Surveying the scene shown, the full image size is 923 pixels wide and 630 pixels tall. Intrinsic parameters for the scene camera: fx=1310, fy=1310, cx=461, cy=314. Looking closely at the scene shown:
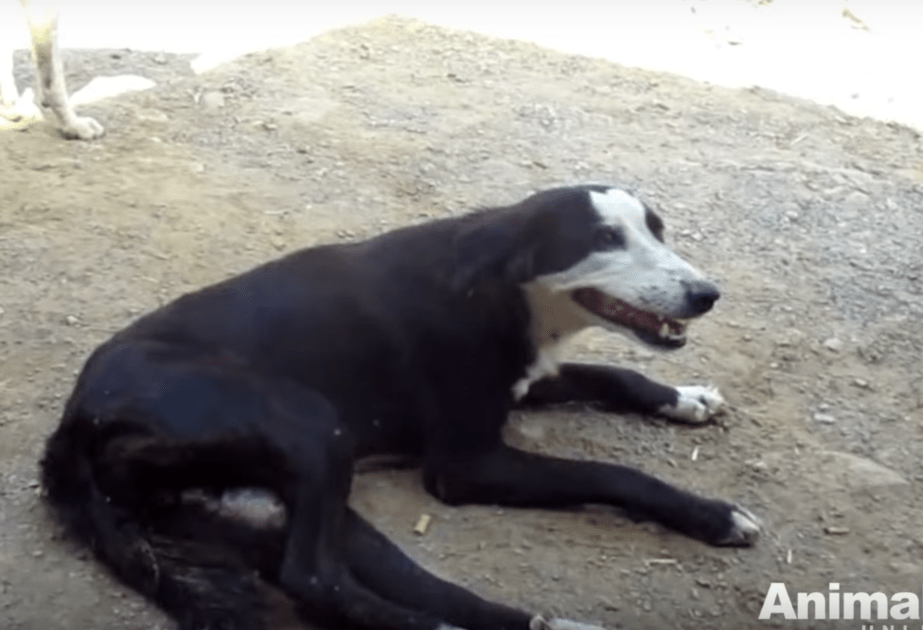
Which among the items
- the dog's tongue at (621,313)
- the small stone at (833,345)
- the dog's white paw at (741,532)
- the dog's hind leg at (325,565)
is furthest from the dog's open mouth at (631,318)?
the small stone at (833,345)

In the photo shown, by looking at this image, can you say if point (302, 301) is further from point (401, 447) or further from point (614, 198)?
point (614, 198)

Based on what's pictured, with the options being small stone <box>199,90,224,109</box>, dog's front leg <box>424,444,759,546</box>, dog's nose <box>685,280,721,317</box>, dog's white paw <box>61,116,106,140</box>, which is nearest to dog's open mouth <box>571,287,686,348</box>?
dog's nose <box>685,280,721,317</box>

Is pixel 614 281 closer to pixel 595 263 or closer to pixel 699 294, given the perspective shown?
pixel 595 263

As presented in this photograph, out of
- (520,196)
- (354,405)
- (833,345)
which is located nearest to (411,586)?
(354,405)

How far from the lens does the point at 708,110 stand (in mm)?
5992

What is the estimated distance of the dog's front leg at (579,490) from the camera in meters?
3.23

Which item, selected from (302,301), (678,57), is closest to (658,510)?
(302,301)

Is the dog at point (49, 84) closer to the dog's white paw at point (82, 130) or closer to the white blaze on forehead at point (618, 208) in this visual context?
the dog's white paw at point (82, 130)

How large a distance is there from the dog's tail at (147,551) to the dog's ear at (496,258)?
883 millimetres

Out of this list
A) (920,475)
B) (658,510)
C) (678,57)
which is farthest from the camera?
(678,57)

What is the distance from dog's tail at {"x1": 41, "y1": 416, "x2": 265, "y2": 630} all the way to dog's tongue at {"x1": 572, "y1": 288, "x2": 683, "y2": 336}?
108 centimetres

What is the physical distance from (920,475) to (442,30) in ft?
13.1

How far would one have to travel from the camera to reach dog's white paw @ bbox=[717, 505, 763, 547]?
3.22 m

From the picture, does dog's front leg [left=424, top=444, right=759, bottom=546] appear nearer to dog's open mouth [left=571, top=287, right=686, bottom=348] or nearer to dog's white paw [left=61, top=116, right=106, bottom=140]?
dog's open mouth [left=571, top=287, right=686, bottom=348]
